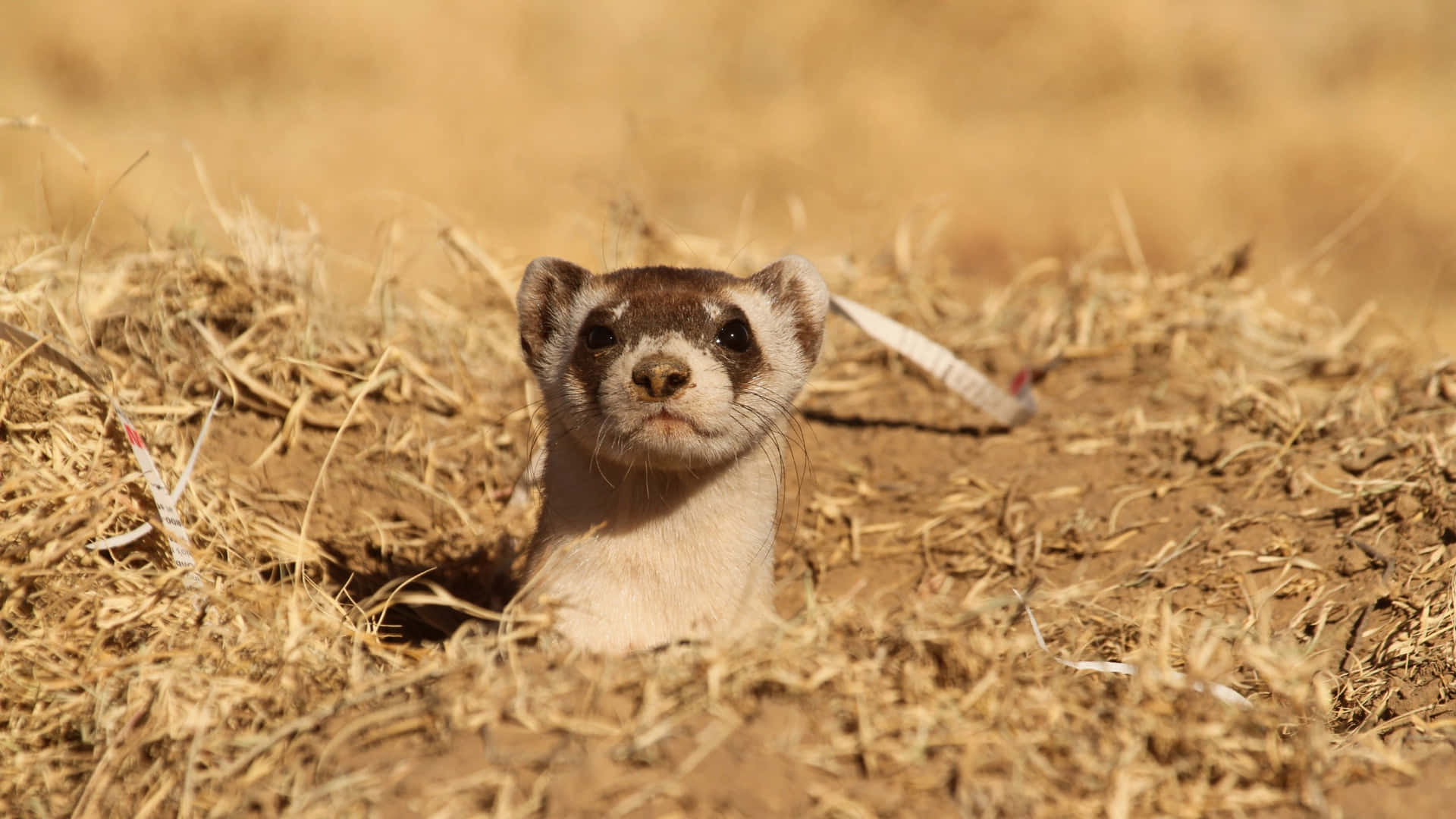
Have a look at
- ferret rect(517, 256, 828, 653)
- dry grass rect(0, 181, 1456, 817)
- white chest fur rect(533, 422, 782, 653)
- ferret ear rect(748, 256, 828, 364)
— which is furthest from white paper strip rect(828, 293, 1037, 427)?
white chest fur rect(533, 422, 782, 653)

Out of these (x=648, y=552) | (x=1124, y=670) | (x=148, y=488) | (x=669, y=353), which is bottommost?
(x=1124, y=670)

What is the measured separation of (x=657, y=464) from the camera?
3.41 m

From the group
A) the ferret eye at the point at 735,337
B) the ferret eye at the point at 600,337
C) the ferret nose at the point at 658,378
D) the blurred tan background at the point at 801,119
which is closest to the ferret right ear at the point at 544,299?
the ferret eye at the point at 600,337

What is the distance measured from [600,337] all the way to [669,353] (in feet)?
1.08

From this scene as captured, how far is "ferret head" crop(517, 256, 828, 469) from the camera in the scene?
3.28 m

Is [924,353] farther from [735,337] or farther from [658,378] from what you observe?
[658,378]

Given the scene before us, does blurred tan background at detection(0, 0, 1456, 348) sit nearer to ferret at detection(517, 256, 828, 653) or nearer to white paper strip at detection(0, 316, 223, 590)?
white paper strip at detection(0, 316, 223, 590)

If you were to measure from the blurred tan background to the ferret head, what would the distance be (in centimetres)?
425

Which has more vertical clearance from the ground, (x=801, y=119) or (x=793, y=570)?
(x=801, y=119)

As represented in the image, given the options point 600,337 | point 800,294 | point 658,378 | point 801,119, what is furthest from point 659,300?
point 801,119

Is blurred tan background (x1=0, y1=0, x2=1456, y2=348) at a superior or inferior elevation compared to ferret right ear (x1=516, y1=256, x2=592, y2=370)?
superior

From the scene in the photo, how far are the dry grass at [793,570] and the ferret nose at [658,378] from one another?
0.74 metres

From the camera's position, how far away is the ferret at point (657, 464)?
3.32 metres

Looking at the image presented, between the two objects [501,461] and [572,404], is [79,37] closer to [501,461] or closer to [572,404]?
[501,461]
